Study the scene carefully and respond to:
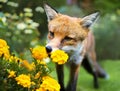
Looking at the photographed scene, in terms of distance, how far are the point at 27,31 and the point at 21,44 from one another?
42.6 inches

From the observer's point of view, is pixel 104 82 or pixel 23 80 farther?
pixel 104 82

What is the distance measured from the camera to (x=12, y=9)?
351 inches

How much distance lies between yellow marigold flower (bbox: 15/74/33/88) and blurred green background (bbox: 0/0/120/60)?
1416 millimetres

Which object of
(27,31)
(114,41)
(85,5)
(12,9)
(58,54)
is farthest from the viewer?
(85,5)

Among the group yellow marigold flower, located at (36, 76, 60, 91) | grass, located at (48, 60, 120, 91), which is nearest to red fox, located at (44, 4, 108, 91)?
yellow marigold flower, located at (36, 76, 60, 91)

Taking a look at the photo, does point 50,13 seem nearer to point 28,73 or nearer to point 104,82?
point 28,73

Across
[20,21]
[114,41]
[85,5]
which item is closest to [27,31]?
[20,21]

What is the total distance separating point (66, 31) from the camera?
620cm

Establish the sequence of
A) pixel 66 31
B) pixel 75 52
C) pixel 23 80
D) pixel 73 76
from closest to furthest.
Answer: pixel 23 80 → pixel 66 31 → pixel 75 52 → pixel 73 76

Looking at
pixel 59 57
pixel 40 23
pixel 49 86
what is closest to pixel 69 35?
pixel 59 57

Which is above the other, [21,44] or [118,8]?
[118,8]

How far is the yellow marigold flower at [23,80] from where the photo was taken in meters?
4.63

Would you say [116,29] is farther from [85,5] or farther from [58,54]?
[58,54]

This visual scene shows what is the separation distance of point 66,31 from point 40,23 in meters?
4.20
